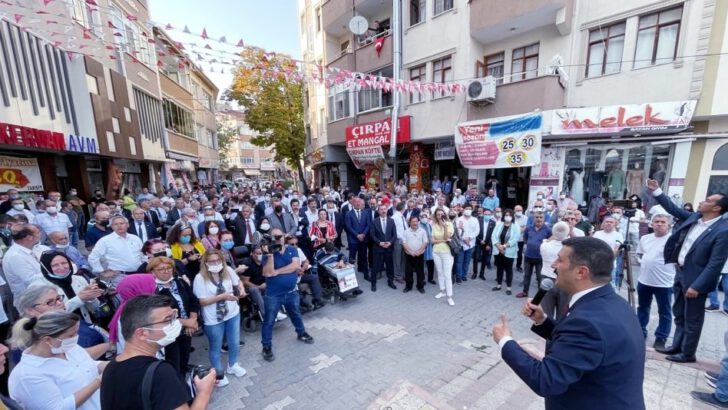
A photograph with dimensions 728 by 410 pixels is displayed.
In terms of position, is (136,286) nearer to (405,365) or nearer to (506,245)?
(405,365)

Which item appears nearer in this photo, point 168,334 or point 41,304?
point 168,334

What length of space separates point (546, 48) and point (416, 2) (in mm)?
6288

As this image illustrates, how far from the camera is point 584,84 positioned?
370 inches

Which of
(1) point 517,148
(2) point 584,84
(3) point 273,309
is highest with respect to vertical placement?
(2) point 584,84

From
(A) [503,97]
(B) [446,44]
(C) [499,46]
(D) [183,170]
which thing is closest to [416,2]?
(B) [446,44]

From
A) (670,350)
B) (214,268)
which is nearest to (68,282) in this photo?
(214,268)

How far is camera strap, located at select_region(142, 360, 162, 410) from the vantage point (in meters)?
1.50

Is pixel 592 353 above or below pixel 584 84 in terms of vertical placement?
below

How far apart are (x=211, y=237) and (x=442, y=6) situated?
42.2 feet

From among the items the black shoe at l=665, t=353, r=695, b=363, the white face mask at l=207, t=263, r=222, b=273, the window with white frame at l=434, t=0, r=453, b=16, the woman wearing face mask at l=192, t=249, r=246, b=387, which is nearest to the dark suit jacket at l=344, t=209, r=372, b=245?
the woman wearing face mask at l=192, t=249, r=246, b=387

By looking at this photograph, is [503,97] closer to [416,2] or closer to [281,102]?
[416,2]

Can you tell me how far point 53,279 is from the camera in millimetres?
3334

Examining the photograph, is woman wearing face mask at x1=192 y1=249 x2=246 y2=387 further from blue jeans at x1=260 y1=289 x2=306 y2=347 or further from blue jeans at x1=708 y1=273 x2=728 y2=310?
blue jeans at x1=708 y1=273 x2=728 y2=310

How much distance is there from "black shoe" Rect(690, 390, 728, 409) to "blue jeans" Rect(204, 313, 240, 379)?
5.27 m
